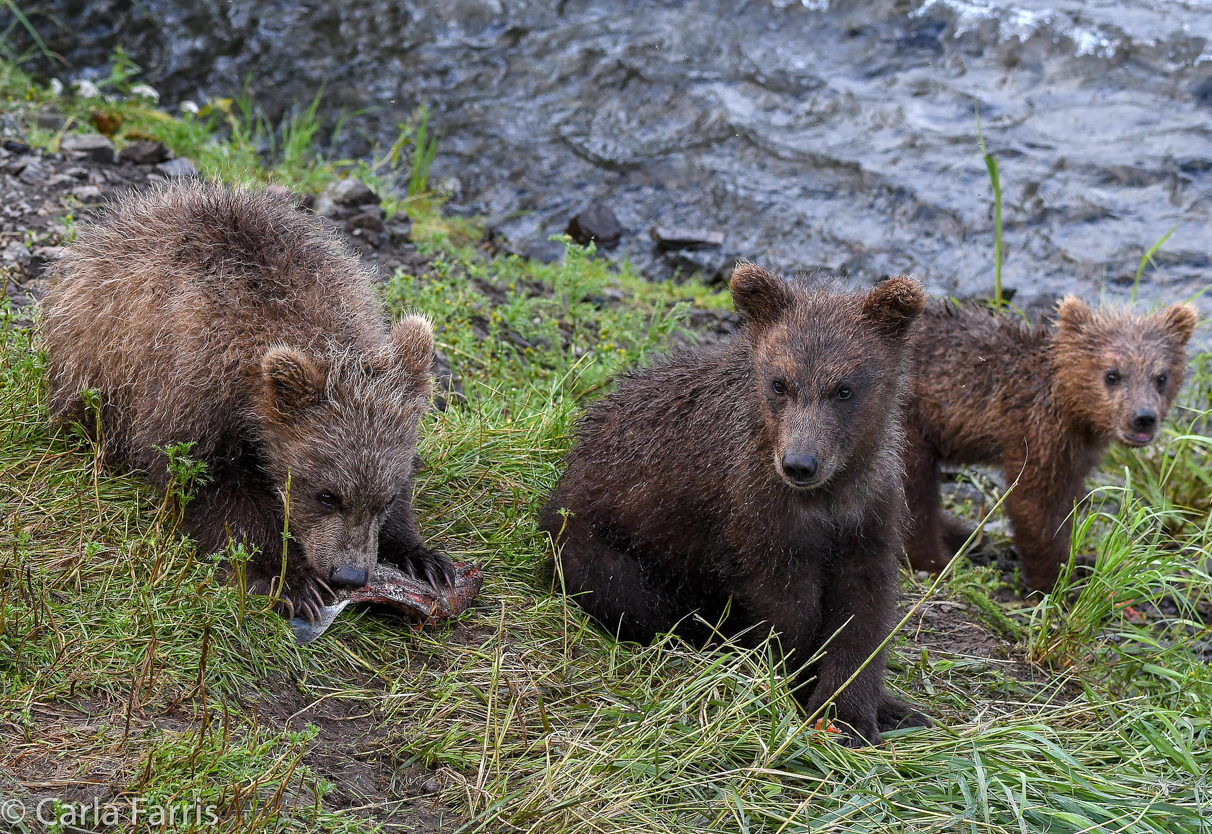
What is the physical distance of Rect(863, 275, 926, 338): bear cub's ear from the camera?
179 inches

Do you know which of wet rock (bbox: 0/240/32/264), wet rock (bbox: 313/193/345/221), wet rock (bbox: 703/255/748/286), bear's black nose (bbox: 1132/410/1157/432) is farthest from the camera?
wet rock (bbox: 703/255/748/286)

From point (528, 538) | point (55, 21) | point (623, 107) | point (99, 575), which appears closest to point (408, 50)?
point (623, 107)

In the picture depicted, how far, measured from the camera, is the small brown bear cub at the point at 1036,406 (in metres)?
7.08

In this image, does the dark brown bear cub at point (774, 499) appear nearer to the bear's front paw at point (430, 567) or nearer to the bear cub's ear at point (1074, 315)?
the bear's front paw at point (430, 567)

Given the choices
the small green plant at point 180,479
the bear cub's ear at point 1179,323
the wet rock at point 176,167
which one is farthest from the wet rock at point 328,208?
the bear cub's ear at point 1179,323

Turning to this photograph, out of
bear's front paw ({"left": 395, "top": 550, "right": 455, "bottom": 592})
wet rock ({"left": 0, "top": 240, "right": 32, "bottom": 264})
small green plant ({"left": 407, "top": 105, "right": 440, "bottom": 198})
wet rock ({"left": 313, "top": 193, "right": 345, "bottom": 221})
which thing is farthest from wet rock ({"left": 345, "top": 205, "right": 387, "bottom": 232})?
bear's front paw ({"left": 395, "top": 550, "right": 455, "bottom": 592})

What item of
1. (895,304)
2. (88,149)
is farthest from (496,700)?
(88,149)

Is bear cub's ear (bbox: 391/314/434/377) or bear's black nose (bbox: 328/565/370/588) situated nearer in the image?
bear's black nose (bbox: 328/565/370/588)

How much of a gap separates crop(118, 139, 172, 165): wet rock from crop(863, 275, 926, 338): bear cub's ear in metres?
6.07

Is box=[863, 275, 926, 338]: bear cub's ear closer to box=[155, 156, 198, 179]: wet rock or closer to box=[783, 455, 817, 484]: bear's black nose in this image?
box=[783, 455, 817, 484]: bear's black nose

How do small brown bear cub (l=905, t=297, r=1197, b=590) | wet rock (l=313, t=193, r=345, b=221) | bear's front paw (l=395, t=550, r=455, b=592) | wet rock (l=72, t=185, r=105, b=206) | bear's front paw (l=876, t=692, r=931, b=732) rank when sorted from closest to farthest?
bear's front paw (l=876, t=692, r=931, b=732) < bear's front paw (l=395, t=550, r=455, b=592) < small brown bear cub (l=905, t=297, r=1197, b=590) < wet rock (l=72, t=185, r=105, b=206) < wet rock (l=313, t=193, r=345, b=221)

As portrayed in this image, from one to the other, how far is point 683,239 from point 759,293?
5.36m

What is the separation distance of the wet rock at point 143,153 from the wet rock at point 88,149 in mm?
131

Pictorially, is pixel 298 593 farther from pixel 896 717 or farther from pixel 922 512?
pixel 922 512
